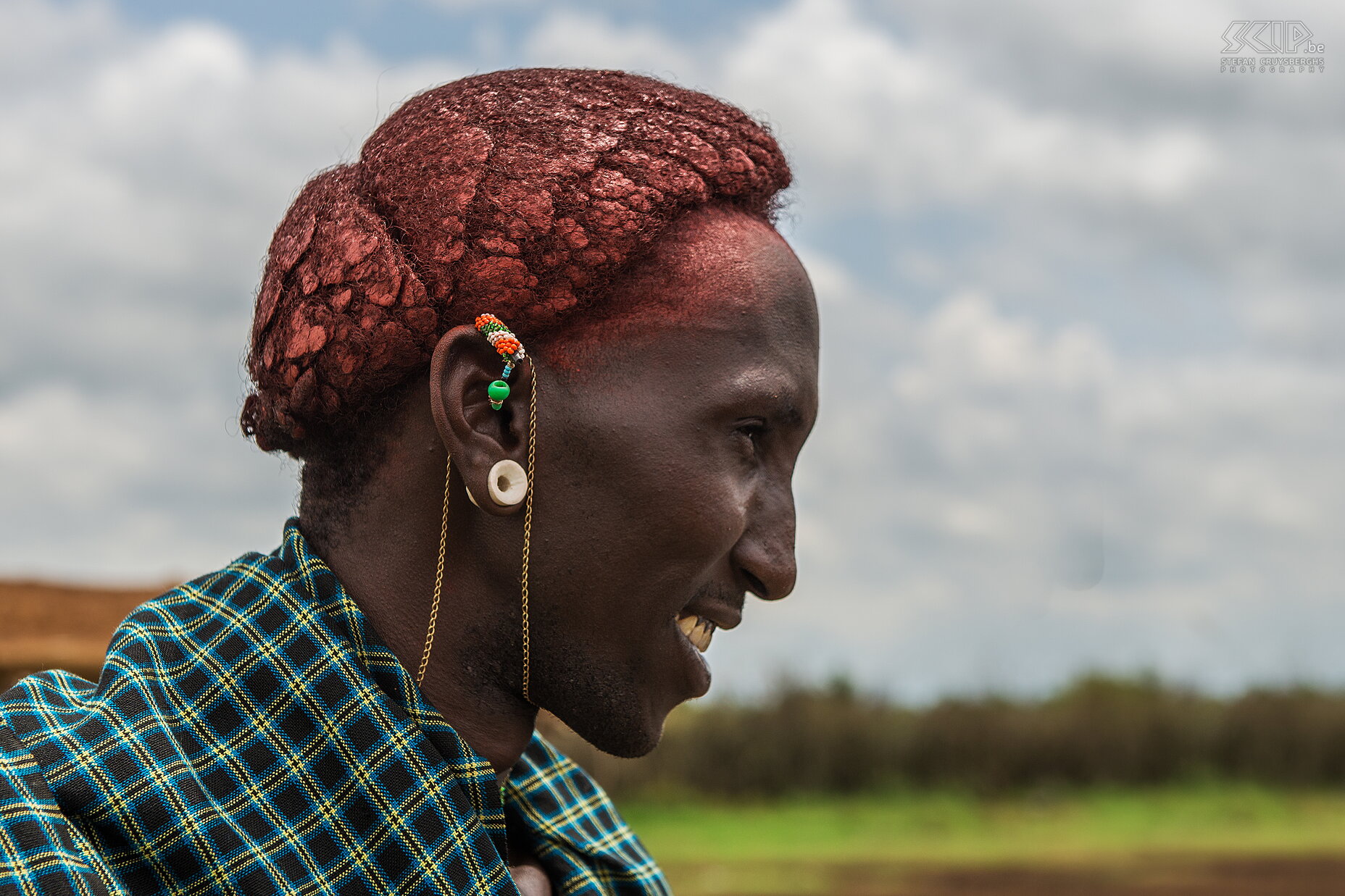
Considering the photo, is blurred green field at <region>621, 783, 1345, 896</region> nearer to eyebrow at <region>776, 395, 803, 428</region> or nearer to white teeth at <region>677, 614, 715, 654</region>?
white teeth at <region>677, 614, 715, 654</region>

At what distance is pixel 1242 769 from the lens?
542 inches

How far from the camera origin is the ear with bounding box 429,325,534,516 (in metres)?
2.07

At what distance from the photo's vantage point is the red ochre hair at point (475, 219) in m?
2.12

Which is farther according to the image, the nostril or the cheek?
the nostril

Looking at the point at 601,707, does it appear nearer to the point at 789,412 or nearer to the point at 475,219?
the point at 789,412

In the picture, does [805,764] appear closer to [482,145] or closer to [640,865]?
[640,865]

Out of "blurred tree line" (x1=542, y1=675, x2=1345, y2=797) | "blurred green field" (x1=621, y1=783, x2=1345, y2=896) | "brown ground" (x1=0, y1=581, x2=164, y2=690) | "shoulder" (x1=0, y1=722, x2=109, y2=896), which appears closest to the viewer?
"shoulder" (x1=0, y1=722, x2=109, y2=896)

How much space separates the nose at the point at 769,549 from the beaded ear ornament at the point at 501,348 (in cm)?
44

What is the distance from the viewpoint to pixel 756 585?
222 cm

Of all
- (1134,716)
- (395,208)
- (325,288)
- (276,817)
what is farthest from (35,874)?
(1134,716)

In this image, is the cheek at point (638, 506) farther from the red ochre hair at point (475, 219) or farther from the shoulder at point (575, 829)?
the shoulder at point (575, 829)

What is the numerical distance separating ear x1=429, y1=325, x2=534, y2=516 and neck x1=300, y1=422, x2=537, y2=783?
0.20 ft

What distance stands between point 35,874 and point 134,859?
0.15 m

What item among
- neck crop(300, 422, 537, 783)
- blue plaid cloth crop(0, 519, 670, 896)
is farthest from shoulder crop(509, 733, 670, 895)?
neck crop(300, 422, 537, 783)
